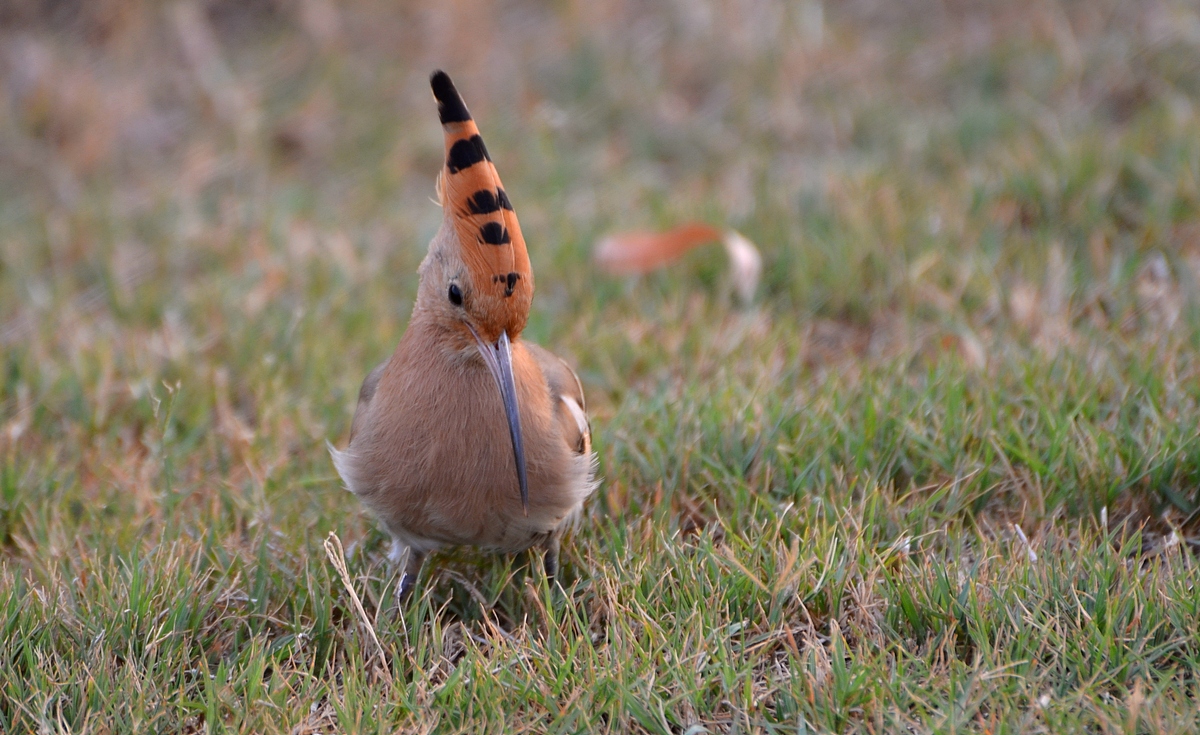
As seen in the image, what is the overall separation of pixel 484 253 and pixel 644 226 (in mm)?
2280

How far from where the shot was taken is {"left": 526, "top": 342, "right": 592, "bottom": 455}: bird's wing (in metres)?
3.06

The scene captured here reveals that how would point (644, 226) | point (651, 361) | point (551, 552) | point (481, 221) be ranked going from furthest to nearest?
1. point (644, 226)
2. point (651, 361)
3. point (551, 552)
4. point (481, 221)

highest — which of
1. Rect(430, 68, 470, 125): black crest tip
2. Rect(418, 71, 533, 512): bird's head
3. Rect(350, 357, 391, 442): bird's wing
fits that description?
Rect(430, 68, 470, 125): black crest tip

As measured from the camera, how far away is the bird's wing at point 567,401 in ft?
10.0

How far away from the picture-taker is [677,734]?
92.5 inches

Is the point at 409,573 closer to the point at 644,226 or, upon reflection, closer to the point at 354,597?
the point at 354,597

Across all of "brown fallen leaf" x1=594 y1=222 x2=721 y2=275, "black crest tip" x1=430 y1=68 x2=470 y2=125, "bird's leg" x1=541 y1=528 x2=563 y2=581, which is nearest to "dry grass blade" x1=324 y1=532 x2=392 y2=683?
"bird's leg" x1=541 y1=528 x2=563 y2=581

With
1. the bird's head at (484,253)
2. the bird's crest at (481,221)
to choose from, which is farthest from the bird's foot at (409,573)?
the bird's crest at (481,221)

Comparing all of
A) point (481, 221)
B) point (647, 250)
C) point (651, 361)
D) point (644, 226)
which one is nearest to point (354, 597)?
point (481, 221)

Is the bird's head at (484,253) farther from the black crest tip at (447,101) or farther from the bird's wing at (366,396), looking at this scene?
the bird's wing at (366,396)

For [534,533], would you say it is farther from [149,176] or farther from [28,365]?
[149,176]

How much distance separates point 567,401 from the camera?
3.14 metres

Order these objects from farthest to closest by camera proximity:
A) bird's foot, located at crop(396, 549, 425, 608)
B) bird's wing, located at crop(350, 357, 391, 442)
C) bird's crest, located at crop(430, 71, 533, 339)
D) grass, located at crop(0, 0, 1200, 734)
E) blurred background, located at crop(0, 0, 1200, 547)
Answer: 1. blurred background, located at crop(0, 0, 1200, 547)
2. bird's wing, located at crop(350, 357, 391, 442)
3. bird's foot, located at crop(396, 549, 425, 608)
4. bird's crest, located at crop(430, 71, 533, 339)
5. grass, located at crop(0, 0, 1200, 734)

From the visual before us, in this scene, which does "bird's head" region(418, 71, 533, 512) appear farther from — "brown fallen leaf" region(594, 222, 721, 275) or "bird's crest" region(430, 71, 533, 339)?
"brown fallen leaf" region(594, 222, 721, 275)
